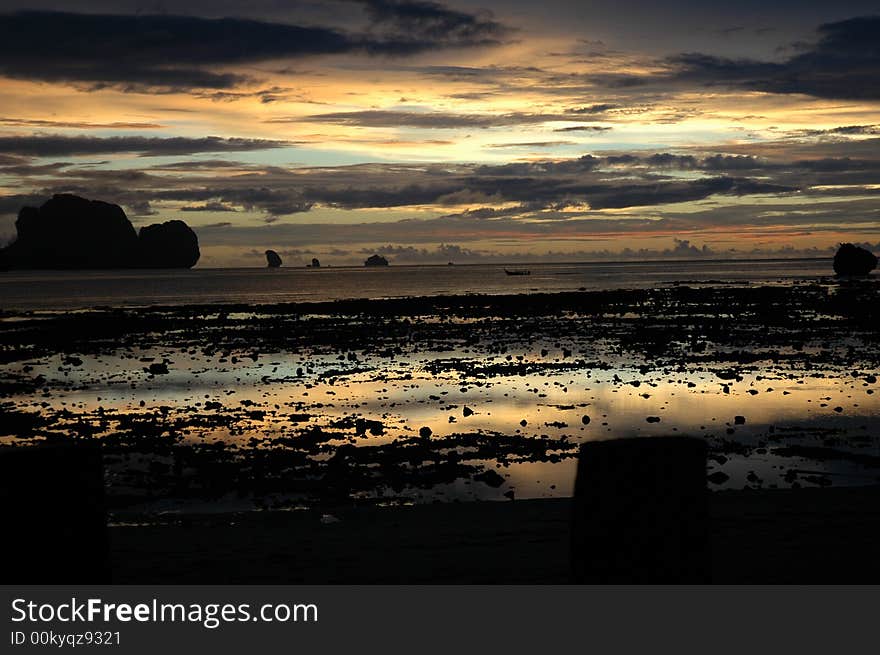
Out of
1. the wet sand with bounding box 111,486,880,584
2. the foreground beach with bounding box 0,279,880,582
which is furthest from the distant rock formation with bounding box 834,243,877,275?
the wet sand with bounding box 111,486,880,584

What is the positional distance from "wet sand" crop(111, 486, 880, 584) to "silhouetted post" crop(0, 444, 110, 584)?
10.2ft

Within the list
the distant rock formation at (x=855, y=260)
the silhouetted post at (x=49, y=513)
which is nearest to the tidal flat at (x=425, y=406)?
the silhouetted post at (x=49, y=513)

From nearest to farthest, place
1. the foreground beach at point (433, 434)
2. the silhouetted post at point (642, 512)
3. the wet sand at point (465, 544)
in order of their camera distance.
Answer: the silhouetted post at point (642, 512) < the wet sand at point (465, 544) < the foreground beach at point (433, 434)

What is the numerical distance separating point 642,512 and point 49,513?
3.06 metres

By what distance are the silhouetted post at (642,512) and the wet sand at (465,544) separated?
2.28 m

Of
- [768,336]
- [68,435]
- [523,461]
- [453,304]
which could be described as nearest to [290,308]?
[453,304]

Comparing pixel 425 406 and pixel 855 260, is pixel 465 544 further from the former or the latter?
pixel 855 260

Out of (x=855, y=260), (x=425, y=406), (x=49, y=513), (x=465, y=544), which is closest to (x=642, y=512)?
(x=49, y=513)

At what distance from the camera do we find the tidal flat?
1461 cm

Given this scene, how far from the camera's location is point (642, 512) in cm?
499

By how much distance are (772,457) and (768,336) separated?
86.4ft

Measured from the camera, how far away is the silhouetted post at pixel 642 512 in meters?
4.94

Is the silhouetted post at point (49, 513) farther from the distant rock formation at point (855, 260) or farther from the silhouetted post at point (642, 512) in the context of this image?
the distant rock formation at point (855, 260)
